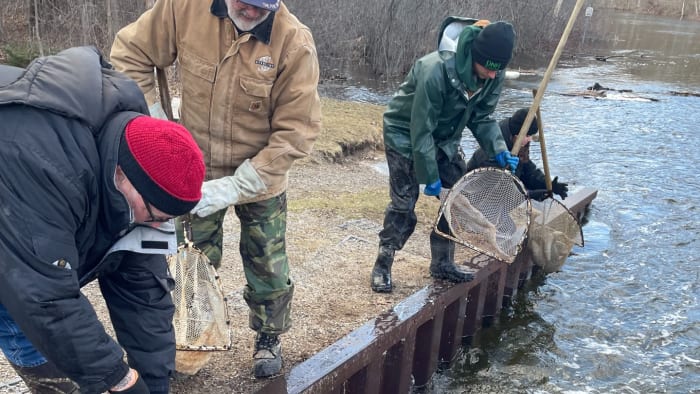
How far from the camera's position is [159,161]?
1874 millimetres

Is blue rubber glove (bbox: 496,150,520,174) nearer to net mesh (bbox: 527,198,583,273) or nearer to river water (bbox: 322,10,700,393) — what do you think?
net mesh (bbox: 527,198,583,273)

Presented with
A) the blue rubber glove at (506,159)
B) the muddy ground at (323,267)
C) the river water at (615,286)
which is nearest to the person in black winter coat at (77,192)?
the muddy ground at (323,267)

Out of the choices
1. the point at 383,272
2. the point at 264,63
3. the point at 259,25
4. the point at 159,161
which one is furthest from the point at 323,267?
the point at 159,161

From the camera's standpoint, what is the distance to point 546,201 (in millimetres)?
6172

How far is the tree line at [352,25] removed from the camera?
14.3 metres

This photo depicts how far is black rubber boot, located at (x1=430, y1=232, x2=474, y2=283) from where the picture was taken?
498cm

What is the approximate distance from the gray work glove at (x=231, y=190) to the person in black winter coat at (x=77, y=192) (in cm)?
70

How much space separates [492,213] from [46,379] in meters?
3.38

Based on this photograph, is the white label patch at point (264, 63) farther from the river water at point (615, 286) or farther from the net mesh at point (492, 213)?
the river water at point (615, 286)

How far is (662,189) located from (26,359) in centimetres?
962

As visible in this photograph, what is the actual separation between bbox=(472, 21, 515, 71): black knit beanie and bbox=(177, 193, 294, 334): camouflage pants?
66.3 inches

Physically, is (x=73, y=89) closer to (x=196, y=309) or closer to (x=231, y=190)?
(x=231, y=190)

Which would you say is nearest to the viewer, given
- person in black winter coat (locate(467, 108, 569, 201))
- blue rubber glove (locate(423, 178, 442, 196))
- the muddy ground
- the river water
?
the muddy ground

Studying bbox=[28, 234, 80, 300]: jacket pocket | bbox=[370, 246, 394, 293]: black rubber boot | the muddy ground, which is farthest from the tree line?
bbox=[28, 234, 80, 300]: jacket pocket
